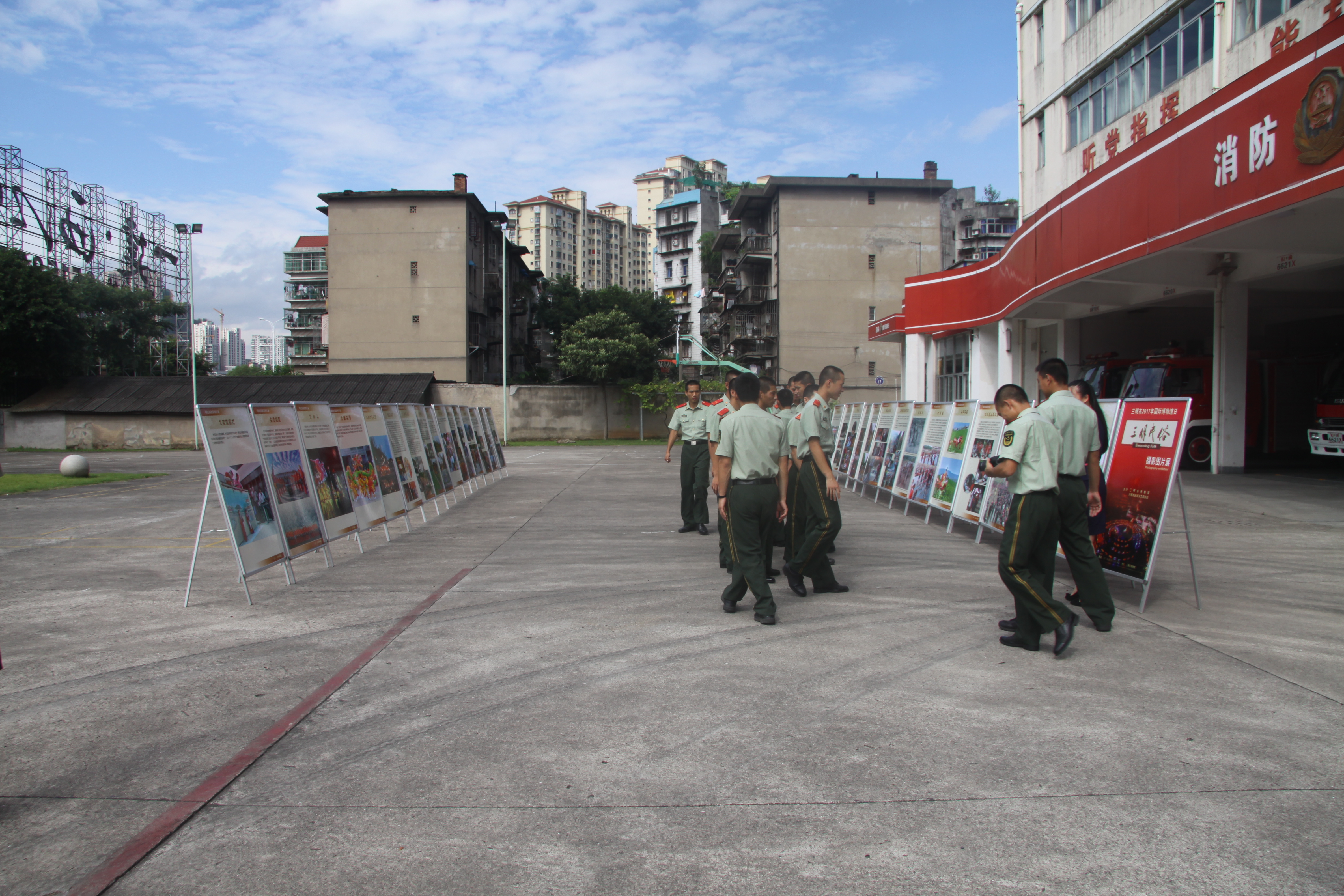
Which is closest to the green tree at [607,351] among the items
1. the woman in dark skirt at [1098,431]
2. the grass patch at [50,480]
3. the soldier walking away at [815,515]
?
the grass patch at [50,480]

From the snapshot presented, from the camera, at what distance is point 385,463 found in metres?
10.5

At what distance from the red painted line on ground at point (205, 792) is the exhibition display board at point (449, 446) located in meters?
9.05

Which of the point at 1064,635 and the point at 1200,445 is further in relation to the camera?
the point at 1200,445

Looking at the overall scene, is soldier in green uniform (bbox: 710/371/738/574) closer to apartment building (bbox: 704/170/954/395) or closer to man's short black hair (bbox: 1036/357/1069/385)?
man's short black hair (bbox: 1036/357/1069/385)

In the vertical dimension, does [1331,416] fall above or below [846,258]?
below

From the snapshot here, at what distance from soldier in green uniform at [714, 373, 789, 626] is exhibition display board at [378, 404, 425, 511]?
605 centimetres

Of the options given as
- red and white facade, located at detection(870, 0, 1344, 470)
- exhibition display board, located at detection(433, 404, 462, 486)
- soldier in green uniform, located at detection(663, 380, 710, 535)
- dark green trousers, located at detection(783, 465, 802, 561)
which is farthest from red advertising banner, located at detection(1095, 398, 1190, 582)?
exhibition display board, located at detection(433, 404, 462, 486)

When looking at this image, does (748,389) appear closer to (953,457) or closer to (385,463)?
(953,457)

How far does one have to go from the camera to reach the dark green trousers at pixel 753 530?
5922mm

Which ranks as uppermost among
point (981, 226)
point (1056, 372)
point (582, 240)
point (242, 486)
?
point (582, 240)

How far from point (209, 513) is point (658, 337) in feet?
165

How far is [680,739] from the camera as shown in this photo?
3.79m

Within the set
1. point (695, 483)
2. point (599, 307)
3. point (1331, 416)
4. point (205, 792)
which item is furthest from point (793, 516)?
point (599, 307)

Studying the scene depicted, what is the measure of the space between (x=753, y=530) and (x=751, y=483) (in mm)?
336
